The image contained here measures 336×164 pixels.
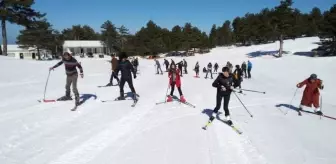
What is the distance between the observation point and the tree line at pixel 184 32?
3372 centimetres

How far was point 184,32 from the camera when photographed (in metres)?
75.8

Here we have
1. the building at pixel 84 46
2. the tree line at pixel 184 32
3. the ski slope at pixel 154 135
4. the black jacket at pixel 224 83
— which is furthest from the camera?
the building at pixel 84 46

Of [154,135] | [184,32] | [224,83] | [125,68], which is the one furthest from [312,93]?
[184,32]

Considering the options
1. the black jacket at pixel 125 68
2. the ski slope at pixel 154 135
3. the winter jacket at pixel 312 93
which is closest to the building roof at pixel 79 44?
the black jacket at pixel 125 68

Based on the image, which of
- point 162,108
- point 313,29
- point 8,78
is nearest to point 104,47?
point 313,29

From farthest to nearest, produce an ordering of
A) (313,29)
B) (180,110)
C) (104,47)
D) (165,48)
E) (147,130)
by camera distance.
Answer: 1. (104,47)
2. (165,48)
3. (313,29)
4. (180,110)
5. (147,130)

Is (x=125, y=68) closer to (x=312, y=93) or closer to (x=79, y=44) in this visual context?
(x=312, y=93)

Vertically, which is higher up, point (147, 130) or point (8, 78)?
point (8, 78)

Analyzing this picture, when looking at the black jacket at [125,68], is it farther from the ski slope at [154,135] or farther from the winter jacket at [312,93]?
the winter jacket at [312,93]

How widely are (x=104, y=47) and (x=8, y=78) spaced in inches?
2816

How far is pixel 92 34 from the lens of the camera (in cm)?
11250

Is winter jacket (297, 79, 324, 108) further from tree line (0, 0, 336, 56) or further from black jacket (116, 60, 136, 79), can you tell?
tree line (0, 0, 336, 56)

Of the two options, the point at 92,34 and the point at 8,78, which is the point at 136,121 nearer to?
the point at 8,78

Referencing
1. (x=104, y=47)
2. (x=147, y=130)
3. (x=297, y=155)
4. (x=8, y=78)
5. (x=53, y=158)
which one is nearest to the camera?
(x=53, y=158)
